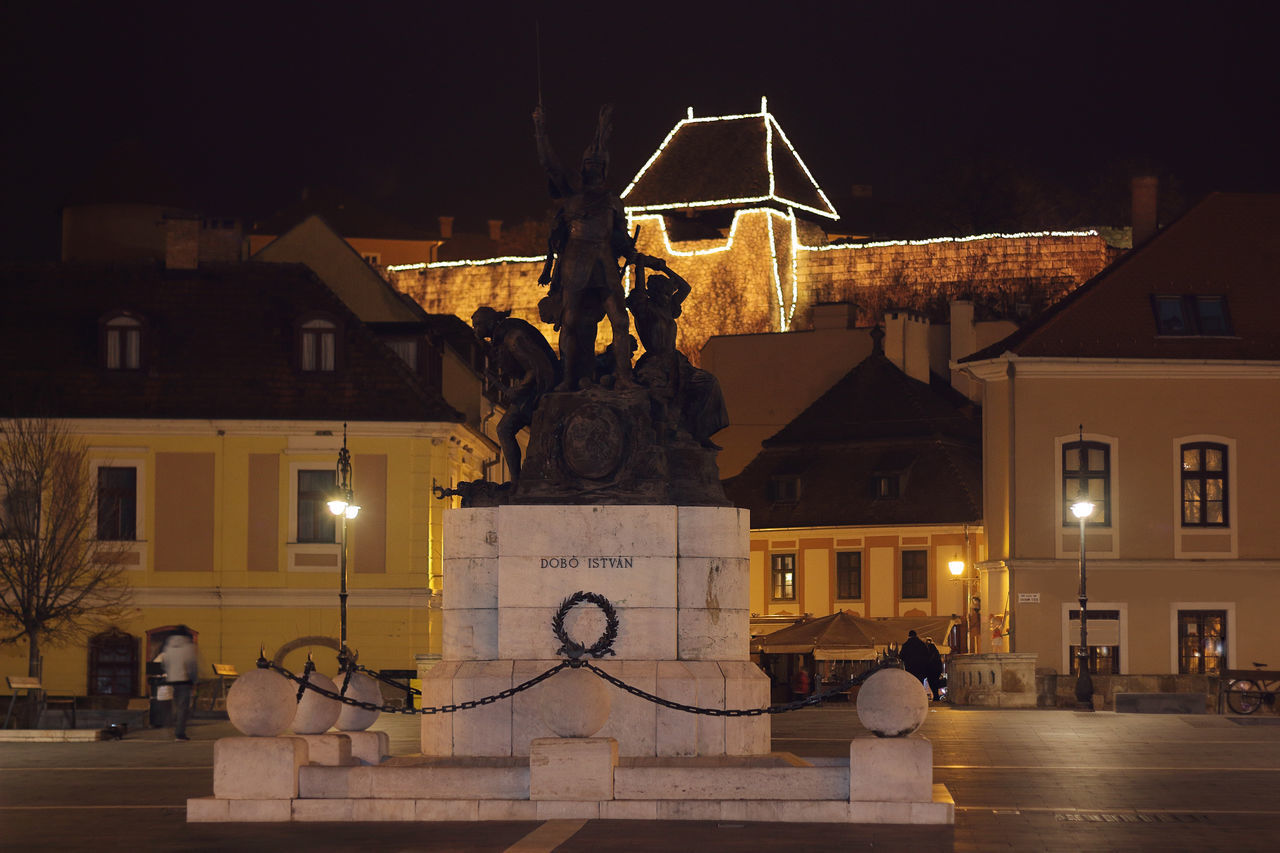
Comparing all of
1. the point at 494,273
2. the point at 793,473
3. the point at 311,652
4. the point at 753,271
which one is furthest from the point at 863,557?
the point at 494,273

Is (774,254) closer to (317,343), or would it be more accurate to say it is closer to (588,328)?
(317,343)

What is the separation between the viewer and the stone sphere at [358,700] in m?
19.9

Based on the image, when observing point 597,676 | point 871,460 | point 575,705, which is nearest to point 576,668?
point 597,676

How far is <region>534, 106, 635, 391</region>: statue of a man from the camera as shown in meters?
21.0

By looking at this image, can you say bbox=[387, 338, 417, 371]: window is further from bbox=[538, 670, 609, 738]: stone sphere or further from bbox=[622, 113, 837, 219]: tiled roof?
bbox=[622, 113, 837, 219]: tiled roof

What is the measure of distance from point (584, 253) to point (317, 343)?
27.7m

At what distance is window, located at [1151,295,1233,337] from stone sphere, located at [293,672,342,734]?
3218 centimetres

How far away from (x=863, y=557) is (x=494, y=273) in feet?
169

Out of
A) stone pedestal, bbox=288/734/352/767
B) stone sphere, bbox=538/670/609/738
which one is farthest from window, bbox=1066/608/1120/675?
stone sphere, bbox=538/670/609/738

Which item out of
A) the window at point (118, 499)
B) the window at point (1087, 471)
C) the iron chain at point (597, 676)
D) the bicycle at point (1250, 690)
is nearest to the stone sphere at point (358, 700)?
the iron chain at point (597, 676)

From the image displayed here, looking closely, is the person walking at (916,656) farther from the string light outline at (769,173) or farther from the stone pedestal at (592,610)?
the string light outline at (769,173)

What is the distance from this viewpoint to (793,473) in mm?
64250

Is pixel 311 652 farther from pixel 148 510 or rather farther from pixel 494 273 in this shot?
pixel 494 273

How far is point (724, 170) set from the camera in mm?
105438
